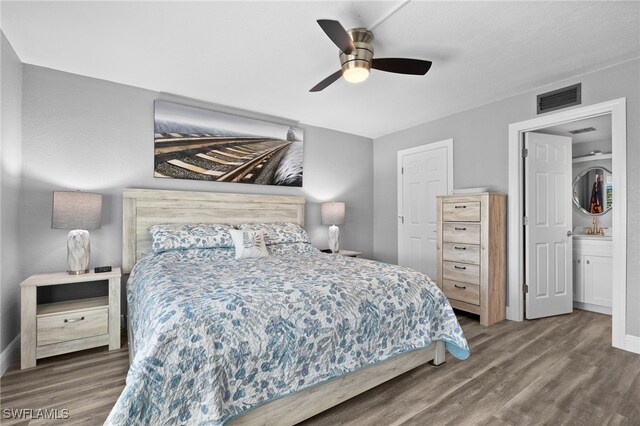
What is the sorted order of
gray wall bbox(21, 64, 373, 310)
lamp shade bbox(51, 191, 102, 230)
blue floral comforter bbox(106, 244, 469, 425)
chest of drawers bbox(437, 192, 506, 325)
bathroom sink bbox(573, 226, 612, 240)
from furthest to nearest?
bathroom sink bbox(573, 226, 612, 240) < chest of drawers bbox(437, 192, 506, 325) < gray wall bbox(21, 64, 373, 310) < lamp shade bbox(51, 191, 102, 230) < blue floral comforter bbox(106, 244, 469, 425)

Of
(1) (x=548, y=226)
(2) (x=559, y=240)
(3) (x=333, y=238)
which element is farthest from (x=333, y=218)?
(2) (x=559, y=240)

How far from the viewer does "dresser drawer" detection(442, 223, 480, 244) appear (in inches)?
127

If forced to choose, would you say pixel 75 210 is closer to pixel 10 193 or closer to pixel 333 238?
pixel 10 193

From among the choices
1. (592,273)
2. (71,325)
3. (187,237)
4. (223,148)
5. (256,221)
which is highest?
(223,148)

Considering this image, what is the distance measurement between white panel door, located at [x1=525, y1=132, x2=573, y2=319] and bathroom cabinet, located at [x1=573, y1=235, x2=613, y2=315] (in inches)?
11.8

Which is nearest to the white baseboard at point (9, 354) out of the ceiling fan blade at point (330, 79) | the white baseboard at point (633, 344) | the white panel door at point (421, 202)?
the ceiling fan blade at point (330, 79)

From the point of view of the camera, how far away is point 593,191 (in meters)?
4.09

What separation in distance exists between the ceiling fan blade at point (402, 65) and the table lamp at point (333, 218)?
7.21 feet

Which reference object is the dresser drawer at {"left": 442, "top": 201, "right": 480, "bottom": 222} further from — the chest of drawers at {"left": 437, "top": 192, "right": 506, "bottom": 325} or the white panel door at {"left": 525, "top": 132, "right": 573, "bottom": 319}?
the white panel door at {"left": 525, "top": 132, "right": 573, "bottom": 319}

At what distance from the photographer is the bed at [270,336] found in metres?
1.21

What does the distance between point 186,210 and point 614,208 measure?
13.3ft

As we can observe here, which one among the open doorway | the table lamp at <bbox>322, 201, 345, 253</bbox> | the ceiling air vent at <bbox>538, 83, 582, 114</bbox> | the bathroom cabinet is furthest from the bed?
the bathroom cabinet

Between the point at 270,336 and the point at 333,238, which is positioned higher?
the point at 333,238

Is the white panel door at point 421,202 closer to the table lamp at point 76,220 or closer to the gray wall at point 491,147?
the gray wall at point 491,147
